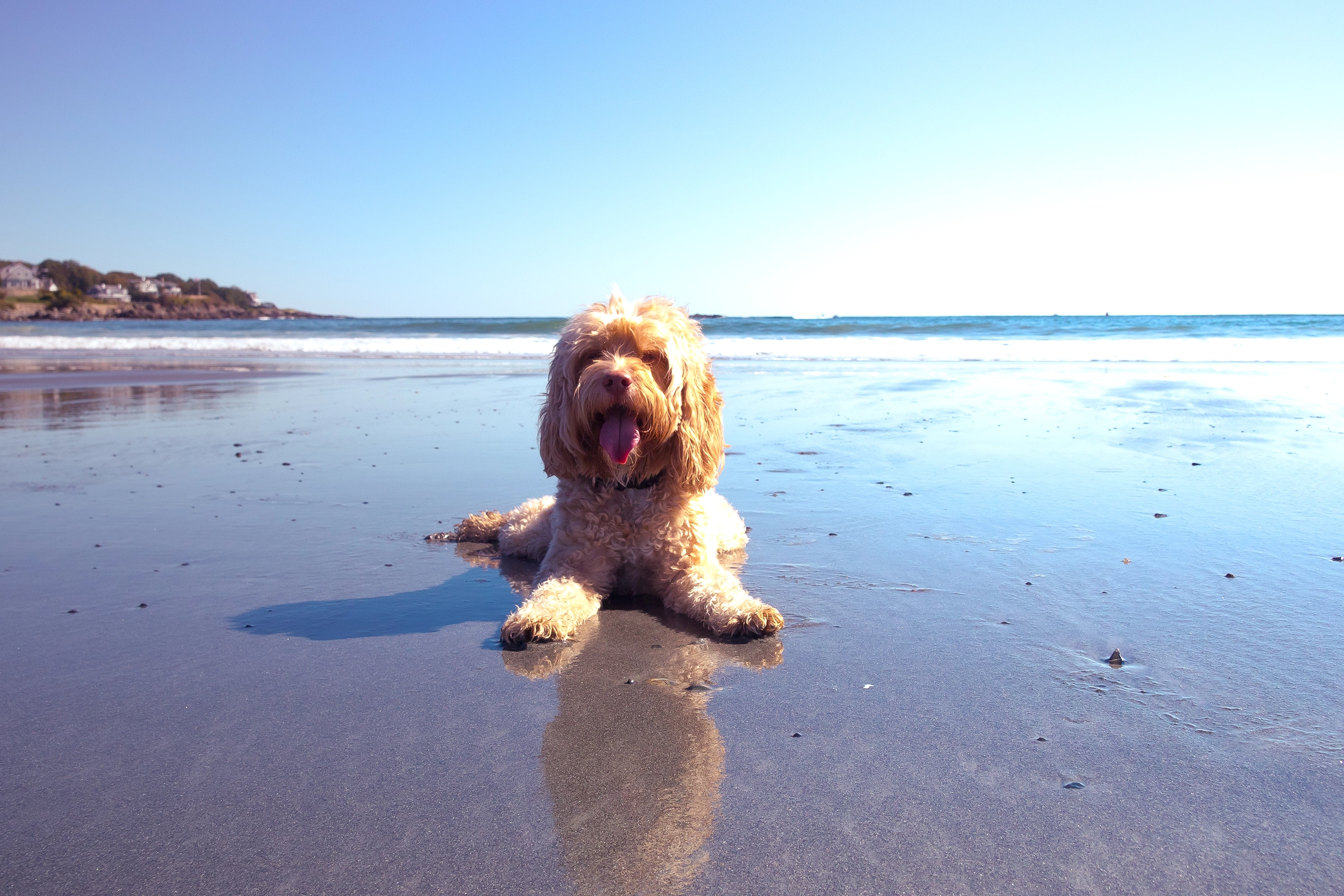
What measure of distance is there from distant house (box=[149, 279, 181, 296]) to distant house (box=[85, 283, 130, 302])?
14.4 feet

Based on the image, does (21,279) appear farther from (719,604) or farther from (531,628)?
(719,604)

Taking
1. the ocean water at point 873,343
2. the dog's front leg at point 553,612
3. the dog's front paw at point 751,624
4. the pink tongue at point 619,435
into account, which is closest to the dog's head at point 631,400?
the pink tongue at point 619,435

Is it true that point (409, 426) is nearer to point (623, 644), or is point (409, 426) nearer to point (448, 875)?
point (623, 644)

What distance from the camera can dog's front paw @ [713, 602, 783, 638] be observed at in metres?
3.26

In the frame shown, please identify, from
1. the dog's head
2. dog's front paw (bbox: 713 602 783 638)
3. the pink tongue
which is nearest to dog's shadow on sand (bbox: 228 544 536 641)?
the dog's head

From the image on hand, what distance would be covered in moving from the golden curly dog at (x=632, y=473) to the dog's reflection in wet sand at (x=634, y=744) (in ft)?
0.40

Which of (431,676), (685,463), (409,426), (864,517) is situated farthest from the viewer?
(409,426)

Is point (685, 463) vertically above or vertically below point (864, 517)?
above

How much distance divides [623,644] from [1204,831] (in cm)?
197

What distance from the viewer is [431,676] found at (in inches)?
116

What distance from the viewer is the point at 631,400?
3.36 m

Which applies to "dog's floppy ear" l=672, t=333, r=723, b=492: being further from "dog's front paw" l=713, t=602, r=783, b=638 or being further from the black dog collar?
"dog's front paw" l=713, t=602, r=783, b=638

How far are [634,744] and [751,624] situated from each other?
97 centimetres

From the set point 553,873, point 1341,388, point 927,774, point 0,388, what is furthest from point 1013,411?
point 0,388
